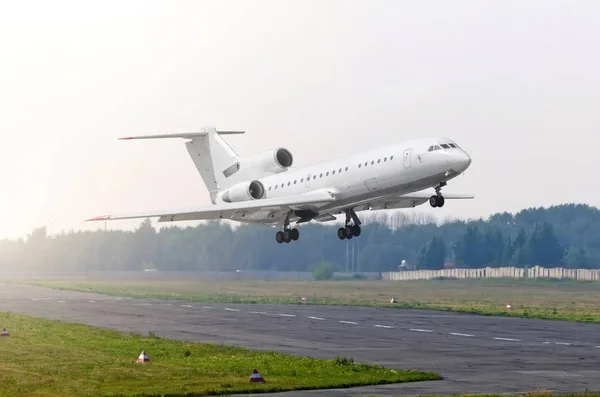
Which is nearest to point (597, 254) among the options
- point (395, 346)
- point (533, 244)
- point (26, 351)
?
point (533, 244)

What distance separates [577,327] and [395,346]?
10.9 meters

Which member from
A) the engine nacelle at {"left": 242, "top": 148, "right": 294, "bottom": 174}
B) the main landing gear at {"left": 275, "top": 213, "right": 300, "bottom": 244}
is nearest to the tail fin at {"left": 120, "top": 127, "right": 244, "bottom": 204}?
the engine nacelle at {"left": 242, "top": 148, "right": 294, "bottom": 174}

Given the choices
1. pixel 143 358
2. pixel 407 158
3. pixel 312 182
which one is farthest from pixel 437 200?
pixel 143 358

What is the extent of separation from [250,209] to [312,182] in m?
3.88

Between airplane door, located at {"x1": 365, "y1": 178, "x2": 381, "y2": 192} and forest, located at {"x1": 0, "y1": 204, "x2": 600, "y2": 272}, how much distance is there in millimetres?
37000

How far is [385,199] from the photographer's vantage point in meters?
49.7

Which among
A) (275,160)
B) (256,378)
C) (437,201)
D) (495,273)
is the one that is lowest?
(256,378)

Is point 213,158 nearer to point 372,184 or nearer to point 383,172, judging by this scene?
point 372,184

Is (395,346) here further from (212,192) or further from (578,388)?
(212,192)

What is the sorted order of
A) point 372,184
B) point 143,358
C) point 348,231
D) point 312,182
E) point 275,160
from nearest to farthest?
point 143,358, point 372,184, point 312,182, point 348,231, point 275,160

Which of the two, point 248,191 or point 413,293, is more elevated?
point 248,191

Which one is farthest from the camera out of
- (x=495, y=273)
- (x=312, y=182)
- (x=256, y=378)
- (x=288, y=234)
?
(x=495, y=273)

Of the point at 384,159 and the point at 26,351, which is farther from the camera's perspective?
the point at 384,159

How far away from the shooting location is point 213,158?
63.9 m
